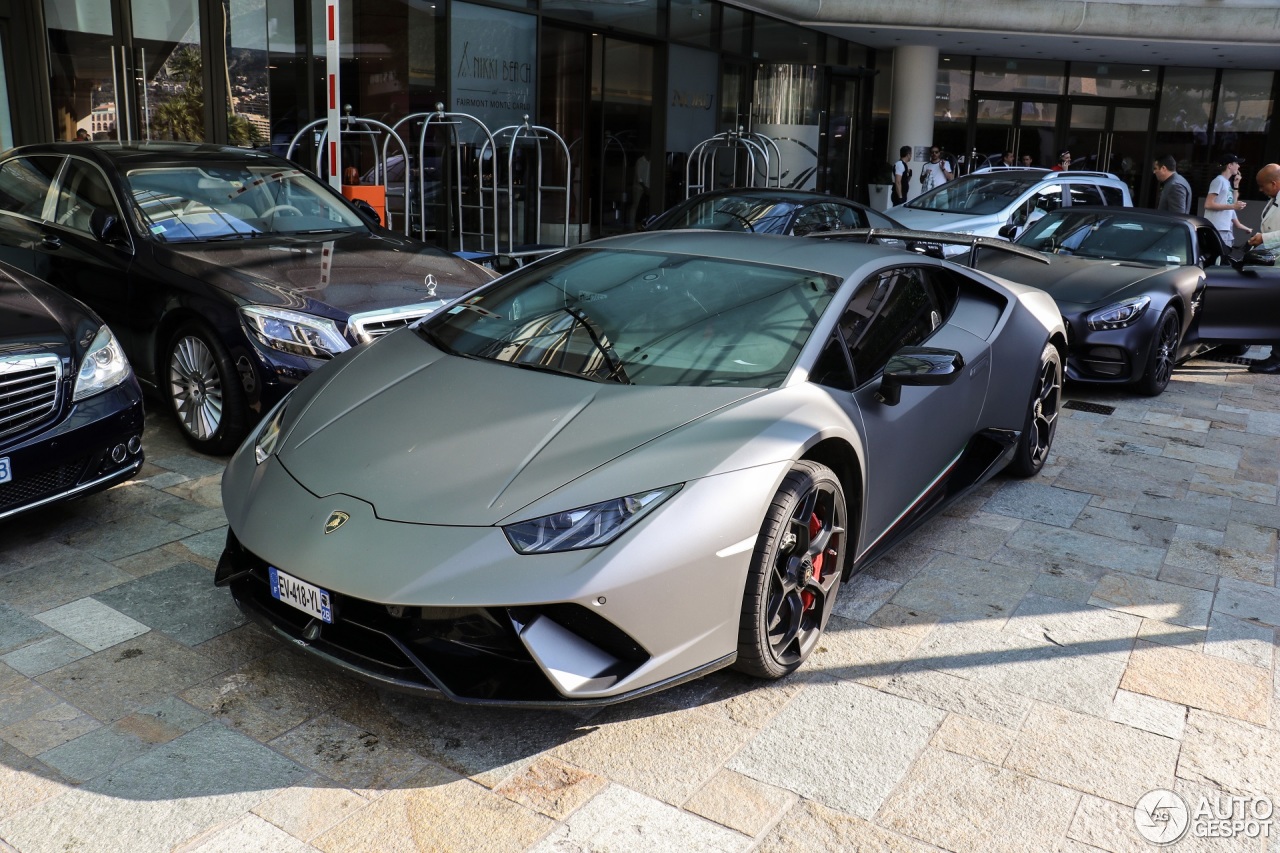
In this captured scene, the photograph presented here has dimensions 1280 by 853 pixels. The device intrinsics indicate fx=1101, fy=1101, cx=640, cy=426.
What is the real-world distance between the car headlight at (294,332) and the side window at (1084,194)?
33.8 feet

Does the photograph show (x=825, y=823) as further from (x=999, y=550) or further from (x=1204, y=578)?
A: (x=1204, y=578)

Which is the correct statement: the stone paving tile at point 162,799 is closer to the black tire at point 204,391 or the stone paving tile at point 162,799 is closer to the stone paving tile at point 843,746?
the stone paving tile at point 843,746

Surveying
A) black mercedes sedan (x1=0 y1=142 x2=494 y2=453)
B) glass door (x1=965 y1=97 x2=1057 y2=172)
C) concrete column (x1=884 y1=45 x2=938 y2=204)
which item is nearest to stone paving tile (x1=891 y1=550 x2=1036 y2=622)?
black mercedes sedan (x1=0 y1=142 x2=494 y2=453)

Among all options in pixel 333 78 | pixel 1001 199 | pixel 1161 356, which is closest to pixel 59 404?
pixel 333 78

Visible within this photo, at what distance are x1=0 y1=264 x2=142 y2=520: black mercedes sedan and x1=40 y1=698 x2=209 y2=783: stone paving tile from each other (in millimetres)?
1382

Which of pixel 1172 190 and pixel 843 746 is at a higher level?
pixel 1172 190

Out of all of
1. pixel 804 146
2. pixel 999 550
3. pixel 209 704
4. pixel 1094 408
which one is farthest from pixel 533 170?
pixel 209 704

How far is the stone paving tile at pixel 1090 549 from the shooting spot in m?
4.79

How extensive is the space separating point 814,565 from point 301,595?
1645 millimetres

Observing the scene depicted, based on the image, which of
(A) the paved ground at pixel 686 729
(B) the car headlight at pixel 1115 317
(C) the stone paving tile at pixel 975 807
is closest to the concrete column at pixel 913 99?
(B) the car headlight at pixel 1115 317

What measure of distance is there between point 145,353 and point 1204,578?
5293 millimetres

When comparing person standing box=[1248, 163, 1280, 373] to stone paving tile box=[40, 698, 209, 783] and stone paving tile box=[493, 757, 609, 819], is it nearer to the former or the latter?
stone paving tile box=[493, 757, 609, 819]

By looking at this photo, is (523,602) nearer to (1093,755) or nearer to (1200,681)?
(1093,755)

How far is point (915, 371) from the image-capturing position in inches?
153
